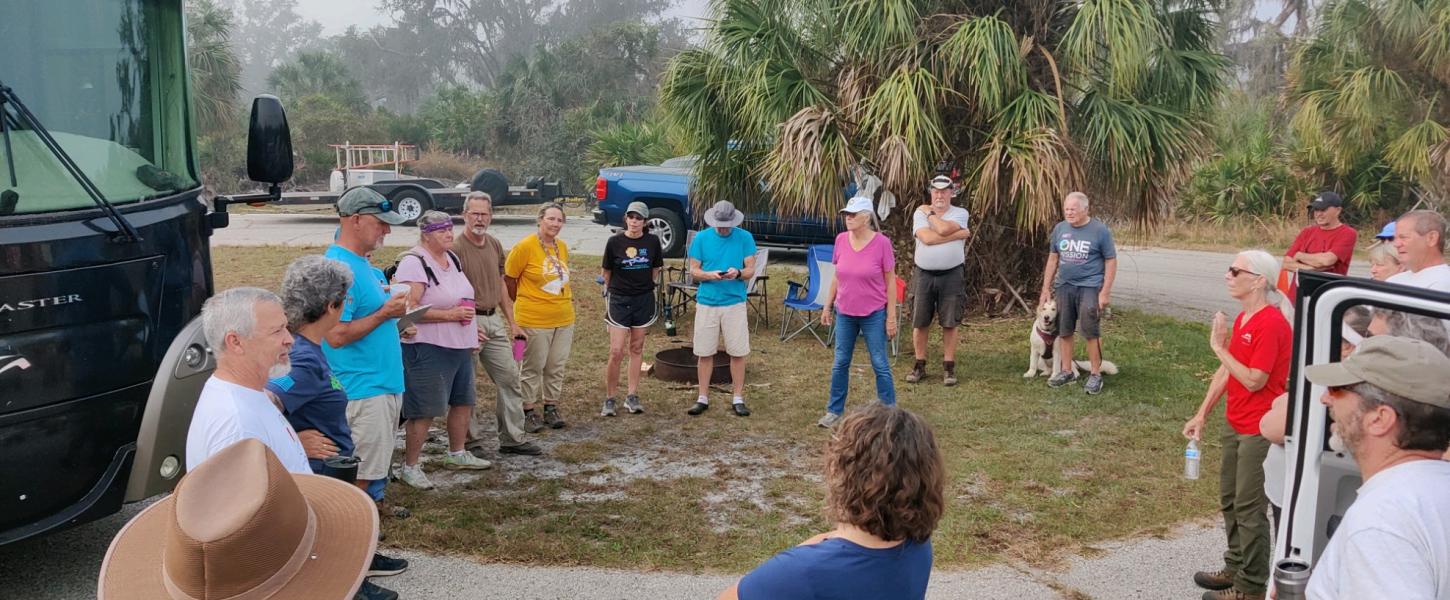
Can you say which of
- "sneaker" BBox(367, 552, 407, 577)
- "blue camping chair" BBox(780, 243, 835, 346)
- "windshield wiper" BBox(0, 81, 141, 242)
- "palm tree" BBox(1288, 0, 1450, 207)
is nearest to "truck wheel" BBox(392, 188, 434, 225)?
"blue camping chair" BBox(780, 243, 835, 346)

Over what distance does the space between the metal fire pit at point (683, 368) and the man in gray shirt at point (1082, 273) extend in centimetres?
267

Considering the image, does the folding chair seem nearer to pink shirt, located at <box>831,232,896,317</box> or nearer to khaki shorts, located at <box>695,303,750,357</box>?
khaki shorts, located at <box>695,303,750,357</box>

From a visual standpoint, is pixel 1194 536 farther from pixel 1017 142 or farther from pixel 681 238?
pixel 681 238

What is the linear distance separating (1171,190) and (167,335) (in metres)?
8.74

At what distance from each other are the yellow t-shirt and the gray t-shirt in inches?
153

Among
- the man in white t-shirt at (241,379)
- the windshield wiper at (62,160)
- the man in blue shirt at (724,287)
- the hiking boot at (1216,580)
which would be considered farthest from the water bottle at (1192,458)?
the windshield wiper at (62,160)

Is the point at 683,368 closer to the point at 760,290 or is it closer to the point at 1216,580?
the point at 760,290

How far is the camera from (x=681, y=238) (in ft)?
50.8

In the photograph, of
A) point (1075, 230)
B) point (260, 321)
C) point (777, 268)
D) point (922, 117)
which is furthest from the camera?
point (777, 268)

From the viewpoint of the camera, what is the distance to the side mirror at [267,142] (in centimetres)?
492

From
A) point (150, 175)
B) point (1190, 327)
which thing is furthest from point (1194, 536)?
point (1190, 327)

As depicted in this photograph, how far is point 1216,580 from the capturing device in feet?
15.1

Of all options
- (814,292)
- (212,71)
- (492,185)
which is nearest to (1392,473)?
(814,292)

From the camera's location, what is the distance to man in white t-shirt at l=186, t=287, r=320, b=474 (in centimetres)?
286
